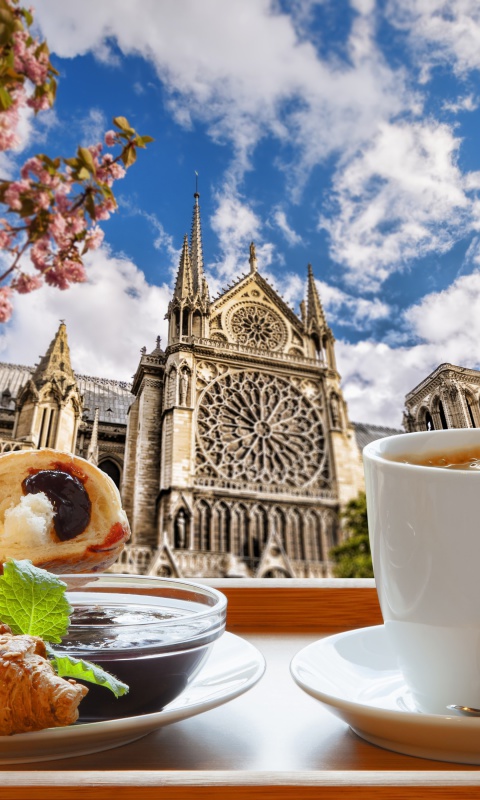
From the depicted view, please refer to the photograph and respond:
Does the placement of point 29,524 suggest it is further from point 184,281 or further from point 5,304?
point 184,281

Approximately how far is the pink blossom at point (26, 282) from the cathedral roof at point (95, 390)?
1.21 metres

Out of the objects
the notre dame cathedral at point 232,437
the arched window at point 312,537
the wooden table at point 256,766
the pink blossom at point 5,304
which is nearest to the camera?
the wooden table at point 256,766

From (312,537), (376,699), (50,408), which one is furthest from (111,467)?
(376,699)

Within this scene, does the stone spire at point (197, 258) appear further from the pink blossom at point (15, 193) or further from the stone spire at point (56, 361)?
the pink blossom at point (15, 193)

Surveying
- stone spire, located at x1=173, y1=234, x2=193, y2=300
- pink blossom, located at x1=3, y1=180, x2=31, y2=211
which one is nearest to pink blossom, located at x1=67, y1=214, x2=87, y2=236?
pink blossom, located at x1=3, y1=180, x2=31, y2=211

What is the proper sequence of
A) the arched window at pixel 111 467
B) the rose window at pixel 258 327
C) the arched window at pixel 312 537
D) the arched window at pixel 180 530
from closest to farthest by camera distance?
1. the arched window at pixel 111 467
2. the arched window at pixel 180 530
3. the arched window at pixel 312 537
4. the rose window at pixel 258 327

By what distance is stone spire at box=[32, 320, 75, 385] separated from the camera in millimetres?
2250

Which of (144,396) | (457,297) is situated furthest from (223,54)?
(144,396)

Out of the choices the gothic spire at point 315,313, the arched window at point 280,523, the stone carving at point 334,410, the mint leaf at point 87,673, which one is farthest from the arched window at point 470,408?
the gothic spire at point 315,313

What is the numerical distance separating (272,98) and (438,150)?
0.70 m

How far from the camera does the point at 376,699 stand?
0.26 m

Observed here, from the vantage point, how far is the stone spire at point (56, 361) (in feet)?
7.38

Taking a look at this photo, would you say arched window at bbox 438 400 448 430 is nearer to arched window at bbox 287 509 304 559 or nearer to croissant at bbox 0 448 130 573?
croissant at bbox 0 448 130 573

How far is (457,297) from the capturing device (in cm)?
172
